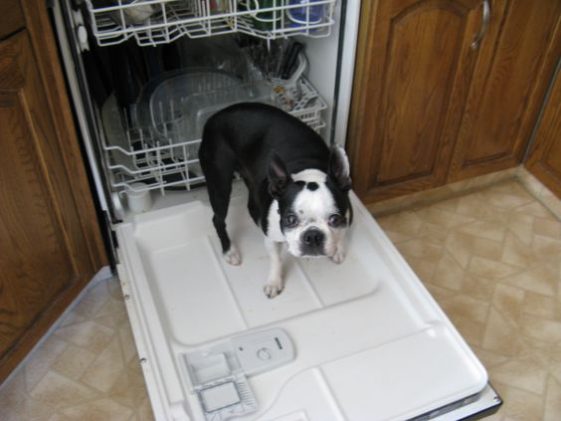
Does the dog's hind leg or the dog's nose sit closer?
the dog's nose

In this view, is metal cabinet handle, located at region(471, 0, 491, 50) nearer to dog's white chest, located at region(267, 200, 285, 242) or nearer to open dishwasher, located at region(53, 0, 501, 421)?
open dishwasher, located at region(53, 0, 501, 421)

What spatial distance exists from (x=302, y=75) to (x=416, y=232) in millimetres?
658

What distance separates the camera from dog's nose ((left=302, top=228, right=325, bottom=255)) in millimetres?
1352

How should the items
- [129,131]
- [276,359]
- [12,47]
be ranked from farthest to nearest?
[129,131], [276,359], [12,47]

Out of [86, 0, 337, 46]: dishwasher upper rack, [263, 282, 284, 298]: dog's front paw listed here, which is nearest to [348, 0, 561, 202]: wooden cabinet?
[86, 0, 337, 46]: dishwasher upper rack

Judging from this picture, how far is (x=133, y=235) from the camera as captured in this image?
166cm

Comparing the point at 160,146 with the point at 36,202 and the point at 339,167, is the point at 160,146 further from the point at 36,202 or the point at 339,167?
the point at 339,167

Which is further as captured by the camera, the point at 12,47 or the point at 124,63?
the point at 124,63

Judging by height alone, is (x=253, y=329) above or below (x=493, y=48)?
below

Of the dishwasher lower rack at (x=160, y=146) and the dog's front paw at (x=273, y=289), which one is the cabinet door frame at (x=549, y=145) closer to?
the dishwasher lower rack at (x=160, y=146)

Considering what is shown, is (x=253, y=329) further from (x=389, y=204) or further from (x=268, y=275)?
(x=389, y=204)

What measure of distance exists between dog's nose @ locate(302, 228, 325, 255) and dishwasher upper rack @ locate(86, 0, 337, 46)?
1.71 feet

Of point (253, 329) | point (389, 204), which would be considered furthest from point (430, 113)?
point (253, 329)

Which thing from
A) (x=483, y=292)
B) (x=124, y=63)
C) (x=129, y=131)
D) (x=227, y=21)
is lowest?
(x=483, y=292)
